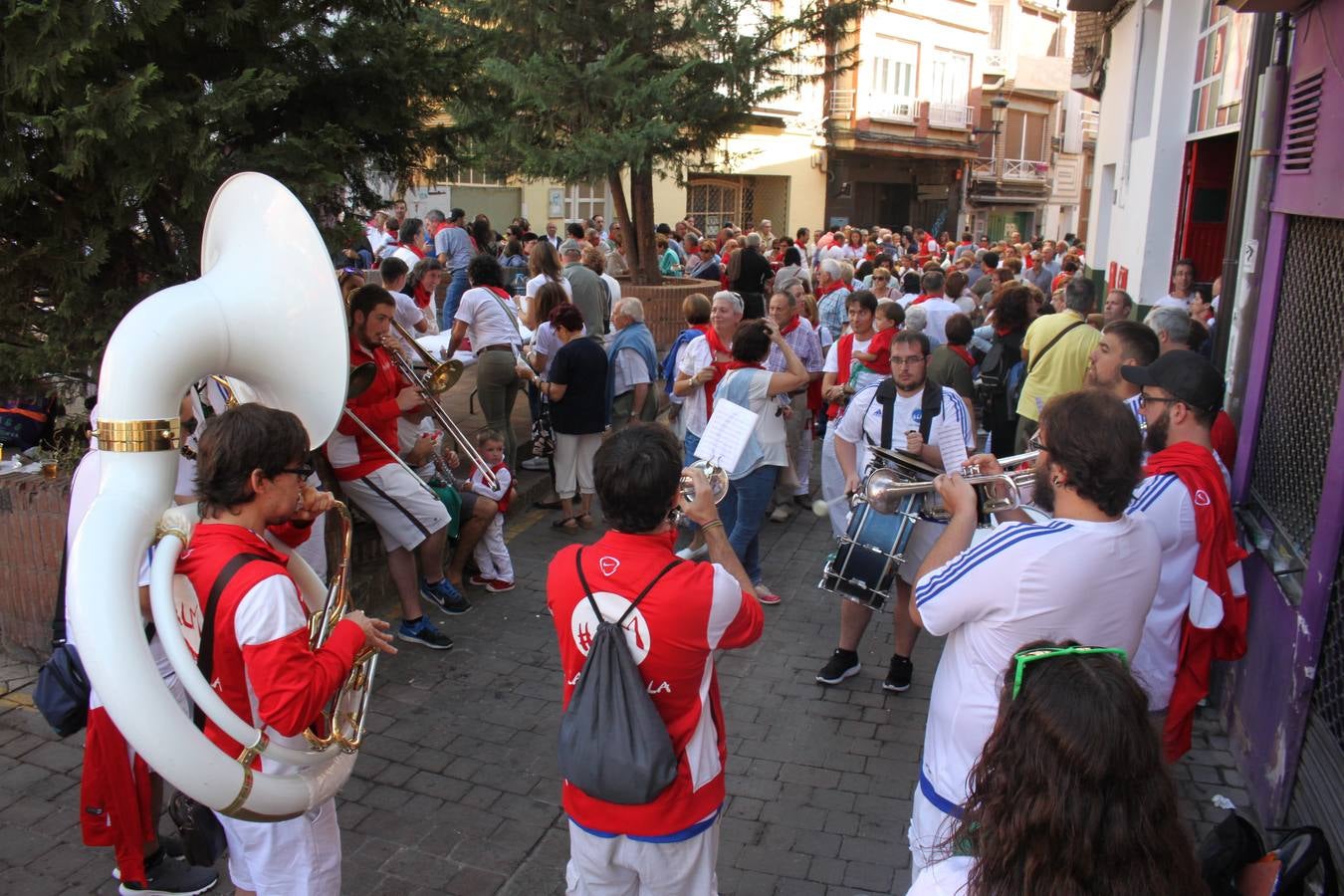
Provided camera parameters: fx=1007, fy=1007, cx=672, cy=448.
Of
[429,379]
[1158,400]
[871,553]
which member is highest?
[1158,400]

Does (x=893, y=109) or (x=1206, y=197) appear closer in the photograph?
(x=1206, y=197)

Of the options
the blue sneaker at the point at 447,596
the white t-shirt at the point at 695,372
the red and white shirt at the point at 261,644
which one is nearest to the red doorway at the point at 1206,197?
the white t-shirt at the point at 695,372

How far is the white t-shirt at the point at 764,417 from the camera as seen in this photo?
18.7ft

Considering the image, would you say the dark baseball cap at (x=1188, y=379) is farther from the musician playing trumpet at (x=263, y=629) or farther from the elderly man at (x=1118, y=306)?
the elderly man at (x=1118, y=306)

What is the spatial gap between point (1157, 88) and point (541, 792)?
354 inches

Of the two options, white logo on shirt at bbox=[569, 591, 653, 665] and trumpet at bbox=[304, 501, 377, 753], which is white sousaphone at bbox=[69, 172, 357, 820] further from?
white logo on shirt at bbox=[569, 591, 653, 665]

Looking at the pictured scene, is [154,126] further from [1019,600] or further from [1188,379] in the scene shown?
[1188,379]

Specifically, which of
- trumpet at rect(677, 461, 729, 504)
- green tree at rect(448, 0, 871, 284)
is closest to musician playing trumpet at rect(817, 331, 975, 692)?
trumpet at rect(677, 461, 729, 504)

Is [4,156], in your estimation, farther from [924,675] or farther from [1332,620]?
[1332,620]

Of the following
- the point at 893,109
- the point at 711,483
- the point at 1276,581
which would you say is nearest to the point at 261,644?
the point at 711,483

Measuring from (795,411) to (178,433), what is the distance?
5559mm

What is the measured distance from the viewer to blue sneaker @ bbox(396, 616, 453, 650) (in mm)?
5383

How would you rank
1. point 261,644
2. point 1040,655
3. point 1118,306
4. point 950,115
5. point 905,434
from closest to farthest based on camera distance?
point 1040,655, point 261,644, point 905,434, point 1118,306, point 950,115

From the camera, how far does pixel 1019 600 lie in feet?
8.29
